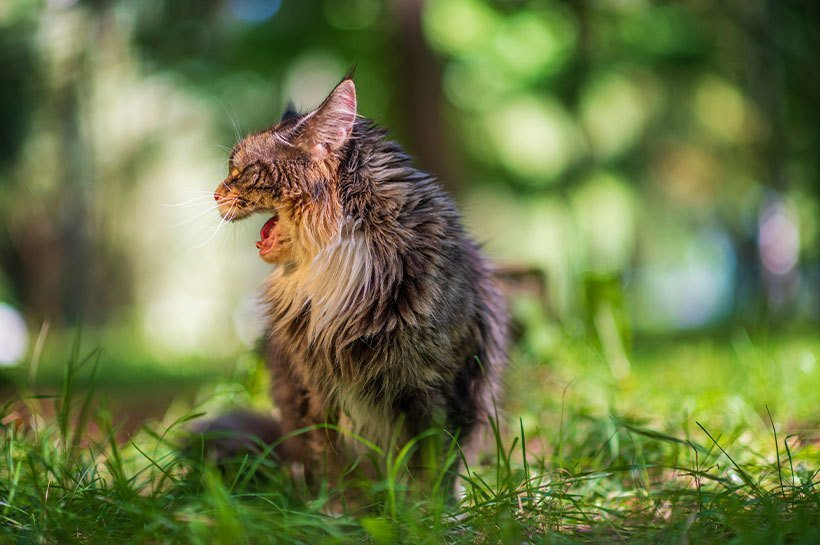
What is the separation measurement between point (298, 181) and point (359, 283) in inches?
16.8

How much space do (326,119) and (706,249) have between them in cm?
1886

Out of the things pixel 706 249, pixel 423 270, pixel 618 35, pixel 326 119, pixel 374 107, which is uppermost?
pixel 618 35

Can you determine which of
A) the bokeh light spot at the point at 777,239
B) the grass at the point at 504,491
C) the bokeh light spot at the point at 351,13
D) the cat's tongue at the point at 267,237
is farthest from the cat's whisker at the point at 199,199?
the bokeh light spot at the point at 777,239

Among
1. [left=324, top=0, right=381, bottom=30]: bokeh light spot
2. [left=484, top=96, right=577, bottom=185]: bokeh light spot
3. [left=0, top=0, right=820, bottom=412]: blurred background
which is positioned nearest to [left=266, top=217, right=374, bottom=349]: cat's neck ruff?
[left=0, top=0, right=820, bottom=412]: blurred background

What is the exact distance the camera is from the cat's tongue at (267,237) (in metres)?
2.64

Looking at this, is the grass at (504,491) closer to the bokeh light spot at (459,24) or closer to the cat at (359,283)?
the cat at (359,283)

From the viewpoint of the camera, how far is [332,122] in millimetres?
2578

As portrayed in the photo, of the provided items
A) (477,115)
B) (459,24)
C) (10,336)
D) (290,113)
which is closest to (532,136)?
(477,115)

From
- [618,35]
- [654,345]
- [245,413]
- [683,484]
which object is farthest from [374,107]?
[683,484]

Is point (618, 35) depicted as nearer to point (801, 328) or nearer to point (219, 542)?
point (801, 328)

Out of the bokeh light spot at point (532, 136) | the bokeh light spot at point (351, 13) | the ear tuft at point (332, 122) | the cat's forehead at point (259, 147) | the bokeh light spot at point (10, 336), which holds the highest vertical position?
the bokeh light spot at point (351, 13)

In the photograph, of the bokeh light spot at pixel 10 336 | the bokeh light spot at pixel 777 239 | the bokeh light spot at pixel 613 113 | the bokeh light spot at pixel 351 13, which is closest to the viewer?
the bokeh light spot at pixel 10 336

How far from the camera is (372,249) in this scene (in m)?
2.50

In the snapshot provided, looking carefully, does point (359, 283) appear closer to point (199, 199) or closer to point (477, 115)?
point (199, 199)
